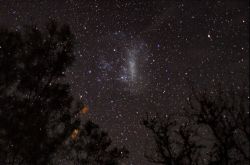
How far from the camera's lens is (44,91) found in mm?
14914

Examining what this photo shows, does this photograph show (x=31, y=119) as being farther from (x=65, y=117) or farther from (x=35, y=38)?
(x=35, y=38)

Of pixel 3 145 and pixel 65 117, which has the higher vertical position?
pixel 65 117

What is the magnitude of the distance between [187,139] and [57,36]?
9461mm

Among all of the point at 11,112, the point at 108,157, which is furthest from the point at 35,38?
the point at 108,157

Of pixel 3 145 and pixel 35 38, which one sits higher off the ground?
→ pixel 35 38

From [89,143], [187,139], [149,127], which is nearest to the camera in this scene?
[187,139]

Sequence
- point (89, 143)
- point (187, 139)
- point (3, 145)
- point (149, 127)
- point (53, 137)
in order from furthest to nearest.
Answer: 1. point (89, 143)
2. point (149, 127)
3. point (187, 139)
4. point (53, 137)
5. point (3, 145)

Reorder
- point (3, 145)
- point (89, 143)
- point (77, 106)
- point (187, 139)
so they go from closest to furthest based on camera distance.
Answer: point (3, 145), point (77, 106), point (187, 139), point (89, 143)

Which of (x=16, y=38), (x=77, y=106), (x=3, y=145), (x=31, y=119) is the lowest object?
(x=3, y=145)

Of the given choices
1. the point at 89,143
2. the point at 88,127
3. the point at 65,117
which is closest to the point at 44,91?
the point at 65,117

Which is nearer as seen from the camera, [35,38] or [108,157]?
[35,38]

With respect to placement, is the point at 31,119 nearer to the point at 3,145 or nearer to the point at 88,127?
the point at 3,145

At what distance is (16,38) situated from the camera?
14391 mm

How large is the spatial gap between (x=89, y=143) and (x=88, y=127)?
1858 millimetres
